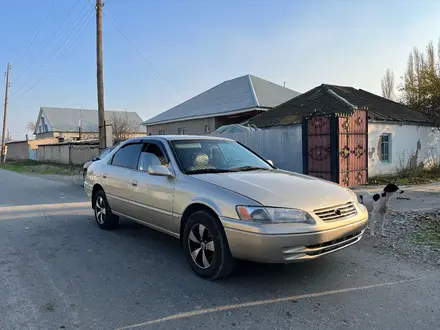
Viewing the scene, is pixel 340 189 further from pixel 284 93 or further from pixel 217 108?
pixel 284 93

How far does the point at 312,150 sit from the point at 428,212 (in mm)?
5073

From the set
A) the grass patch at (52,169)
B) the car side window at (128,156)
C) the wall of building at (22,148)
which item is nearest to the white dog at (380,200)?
the car side window at (128,156)

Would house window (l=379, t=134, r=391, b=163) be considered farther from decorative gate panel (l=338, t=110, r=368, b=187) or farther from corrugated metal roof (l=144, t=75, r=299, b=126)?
corrugated metal roof (l=144, t=75, r=299, b=126)

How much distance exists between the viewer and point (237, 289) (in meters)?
3.78

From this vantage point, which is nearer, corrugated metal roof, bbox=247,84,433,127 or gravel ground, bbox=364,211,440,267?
gravel ground, bbox=364,211,440,267

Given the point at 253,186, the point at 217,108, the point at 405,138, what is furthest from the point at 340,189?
the point at 217,108

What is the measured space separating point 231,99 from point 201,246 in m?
18.4

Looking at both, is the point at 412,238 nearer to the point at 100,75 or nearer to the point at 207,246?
the point at 207,246

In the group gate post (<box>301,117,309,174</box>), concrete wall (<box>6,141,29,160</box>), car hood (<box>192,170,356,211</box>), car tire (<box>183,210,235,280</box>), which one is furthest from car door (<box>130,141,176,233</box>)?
concrete wall (<box>6,141,29,160</box>)

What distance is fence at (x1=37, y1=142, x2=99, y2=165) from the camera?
2772 centimetres

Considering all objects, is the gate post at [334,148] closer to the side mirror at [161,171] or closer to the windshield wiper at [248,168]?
the windshield wiper at [248,168]

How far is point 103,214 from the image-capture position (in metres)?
6.37

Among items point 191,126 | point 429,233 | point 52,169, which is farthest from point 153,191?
point 52,169

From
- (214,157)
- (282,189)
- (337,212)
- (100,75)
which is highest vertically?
(100,75)
